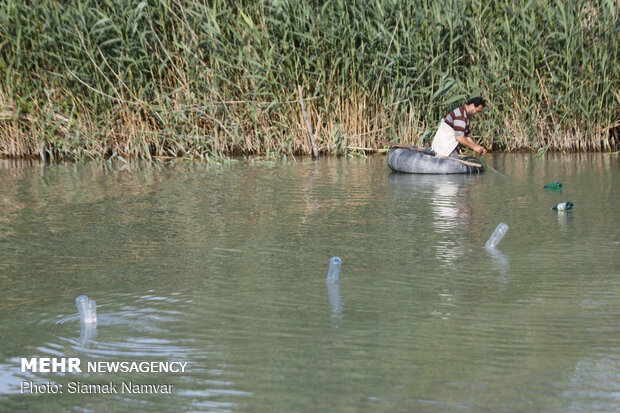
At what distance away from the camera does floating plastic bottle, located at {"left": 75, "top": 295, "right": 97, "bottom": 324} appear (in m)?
3.92

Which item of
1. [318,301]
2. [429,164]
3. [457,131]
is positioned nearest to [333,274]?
[318,301]

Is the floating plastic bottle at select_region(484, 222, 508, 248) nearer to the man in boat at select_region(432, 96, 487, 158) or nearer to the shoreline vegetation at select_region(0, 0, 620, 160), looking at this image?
the man in boat at select_region(432, 96, 487, 158)

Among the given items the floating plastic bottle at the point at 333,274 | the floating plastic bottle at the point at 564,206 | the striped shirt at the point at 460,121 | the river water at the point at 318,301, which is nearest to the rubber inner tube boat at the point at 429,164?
the striped shirt at the point at 460,121

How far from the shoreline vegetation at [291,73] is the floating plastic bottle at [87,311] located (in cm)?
770

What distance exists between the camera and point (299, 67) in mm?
11766

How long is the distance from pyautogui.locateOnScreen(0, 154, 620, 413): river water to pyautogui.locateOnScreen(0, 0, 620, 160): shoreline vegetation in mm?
3632

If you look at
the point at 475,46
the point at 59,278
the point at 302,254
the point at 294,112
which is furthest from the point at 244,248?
the point at 475,46

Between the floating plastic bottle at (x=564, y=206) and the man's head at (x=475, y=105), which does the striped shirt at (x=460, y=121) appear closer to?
the man's head at (x=475, y=105)

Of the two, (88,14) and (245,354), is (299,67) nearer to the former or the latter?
(88,14)

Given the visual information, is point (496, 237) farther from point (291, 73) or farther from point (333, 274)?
point (291, 73)

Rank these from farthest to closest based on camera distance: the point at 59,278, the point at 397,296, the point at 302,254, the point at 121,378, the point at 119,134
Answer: the point at 119,134 → the point at 302,254 → the point at 59,278 → the point at 397,296 → the point at 121,378

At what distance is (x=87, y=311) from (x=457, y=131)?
23.2 ft

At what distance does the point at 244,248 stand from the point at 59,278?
1282 mm

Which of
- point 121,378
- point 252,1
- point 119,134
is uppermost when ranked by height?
point 252,1
